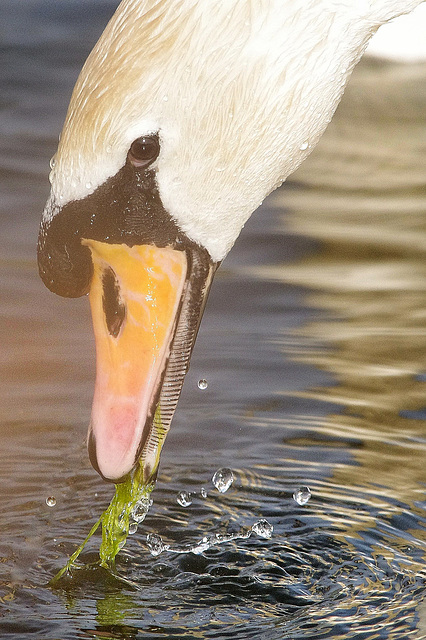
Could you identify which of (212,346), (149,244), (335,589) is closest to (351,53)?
(149,244)

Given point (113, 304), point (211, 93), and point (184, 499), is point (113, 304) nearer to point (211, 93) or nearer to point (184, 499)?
point (211, 93)

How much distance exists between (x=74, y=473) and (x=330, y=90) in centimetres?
182

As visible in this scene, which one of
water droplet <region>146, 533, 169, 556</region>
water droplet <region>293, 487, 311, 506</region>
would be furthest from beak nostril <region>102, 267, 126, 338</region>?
water droplet <region>293, 487, 311, 506</region>

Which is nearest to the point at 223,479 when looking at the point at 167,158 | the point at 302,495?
the point at 302,495

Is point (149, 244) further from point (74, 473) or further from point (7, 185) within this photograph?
point (7, 185)

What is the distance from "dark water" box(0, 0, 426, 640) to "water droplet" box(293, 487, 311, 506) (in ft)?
0.10

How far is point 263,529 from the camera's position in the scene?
4.43 m

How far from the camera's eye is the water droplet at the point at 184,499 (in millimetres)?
4629

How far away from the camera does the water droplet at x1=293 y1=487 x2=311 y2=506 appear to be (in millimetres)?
4637

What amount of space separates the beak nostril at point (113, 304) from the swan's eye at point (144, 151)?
0.41 meters

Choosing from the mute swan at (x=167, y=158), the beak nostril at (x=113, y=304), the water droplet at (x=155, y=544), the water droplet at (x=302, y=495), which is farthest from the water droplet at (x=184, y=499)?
the beak nostril at (x=113, y=304)

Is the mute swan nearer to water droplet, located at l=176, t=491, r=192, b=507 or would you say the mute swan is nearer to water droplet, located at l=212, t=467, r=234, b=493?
water droplet, located at l=176, t=491, r=192, b=507

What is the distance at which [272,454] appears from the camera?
5.02 m

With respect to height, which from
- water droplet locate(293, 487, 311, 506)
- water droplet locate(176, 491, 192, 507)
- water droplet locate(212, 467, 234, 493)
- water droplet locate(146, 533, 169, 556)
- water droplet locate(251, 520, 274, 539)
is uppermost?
water droplet locate(293, 487, 311, 506)
